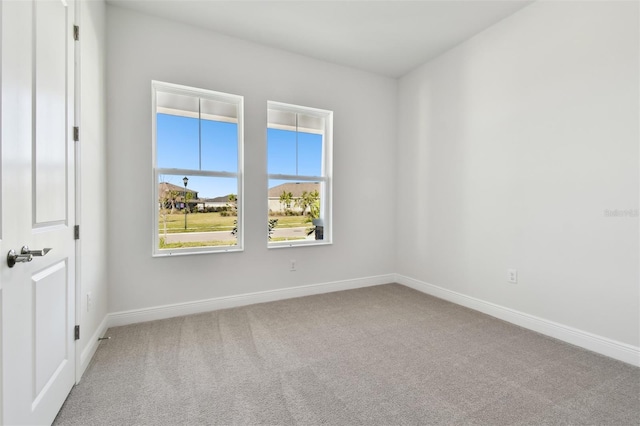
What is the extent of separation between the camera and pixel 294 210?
3.70 m

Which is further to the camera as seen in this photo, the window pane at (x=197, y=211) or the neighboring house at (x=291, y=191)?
the neighboring house at (x=291, y=191)

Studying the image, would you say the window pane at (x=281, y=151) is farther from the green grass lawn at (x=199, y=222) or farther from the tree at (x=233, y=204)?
the green grass lawn at (x=199, y=222)

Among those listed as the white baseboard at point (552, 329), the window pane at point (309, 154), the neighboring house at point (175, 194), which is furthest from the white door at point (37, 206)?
the white baseboard at point (552, 329)

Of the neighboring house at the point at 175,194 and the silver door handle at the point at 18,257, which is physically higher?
the neighboring house at the point at 175,194

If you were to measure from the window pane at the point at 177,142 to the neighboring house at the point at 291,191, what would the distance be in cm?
90

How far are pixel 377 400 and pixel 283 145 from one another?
2785 mm

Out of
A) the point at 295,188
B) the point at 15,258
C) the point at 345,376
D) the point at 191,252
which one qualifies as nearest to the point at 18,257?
the point at 15,258

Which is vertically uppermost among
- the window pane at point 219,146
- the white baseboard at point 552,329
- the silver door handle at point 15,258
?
the window pane at point 219,146

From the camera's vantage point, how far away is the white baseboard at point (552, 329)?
212 centimetres

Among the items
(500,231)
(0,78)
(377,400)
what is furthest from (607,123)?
(0,78)

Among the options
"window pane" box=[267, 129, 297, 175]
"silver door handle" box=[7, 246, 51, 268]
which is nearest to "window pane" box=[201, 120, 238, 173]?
"window pane" box=[267, 129, 297, 175]

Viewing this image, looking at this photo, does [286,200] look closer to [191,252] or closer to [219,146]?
[219,146]

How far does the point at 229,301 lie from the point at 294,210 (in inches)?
51.2

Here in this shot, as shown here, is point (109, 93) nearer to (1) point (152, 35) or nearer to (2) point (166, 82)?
(2) point (166, 82)
